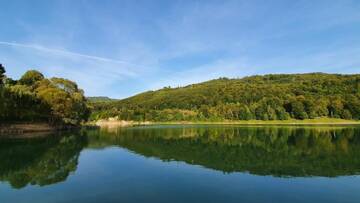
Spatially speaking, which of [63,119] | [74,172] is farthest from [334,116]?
[74,172]

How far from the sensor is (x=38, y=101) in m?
68.5

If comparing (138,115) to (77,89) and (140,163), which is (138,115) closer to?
(77,89)

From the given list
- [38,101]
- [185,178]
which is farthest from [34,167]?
[38,101]

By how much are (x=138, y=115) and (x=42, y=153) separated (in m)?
149

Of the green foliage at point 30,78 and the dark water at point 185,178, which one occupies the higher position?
the green foliage at point 30,78

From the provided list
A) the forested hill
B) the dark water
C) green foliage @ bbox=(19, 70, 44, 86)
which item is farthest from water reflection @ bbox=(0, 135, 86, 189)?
the forested hill

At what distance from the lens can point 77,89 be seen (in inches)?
3674

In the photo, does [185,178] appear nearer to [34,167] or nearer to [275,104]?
[34,167]

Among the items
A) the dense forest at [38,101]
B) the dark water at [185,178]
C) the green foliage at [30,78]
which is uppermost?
the green foliage at [30,78]

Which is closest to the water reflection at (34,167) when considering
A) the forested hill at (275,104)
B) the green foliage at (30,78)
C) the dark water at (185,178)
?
the dark water at (185,178)

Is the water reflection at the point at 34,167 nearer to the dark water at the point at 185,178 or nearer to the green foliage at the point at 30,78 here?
the dark water at the point at 185,178

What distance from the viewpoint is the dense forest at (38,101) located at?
2424 inches

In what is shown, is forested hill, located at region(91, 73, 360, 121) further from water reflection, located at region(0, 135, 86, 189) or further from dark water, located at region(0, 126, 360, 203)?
water reflection, located at region(0, 135, 86, 189)

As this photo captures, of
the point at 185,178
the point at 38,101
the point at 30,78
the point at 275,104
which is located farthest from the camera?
the point at 275,104
